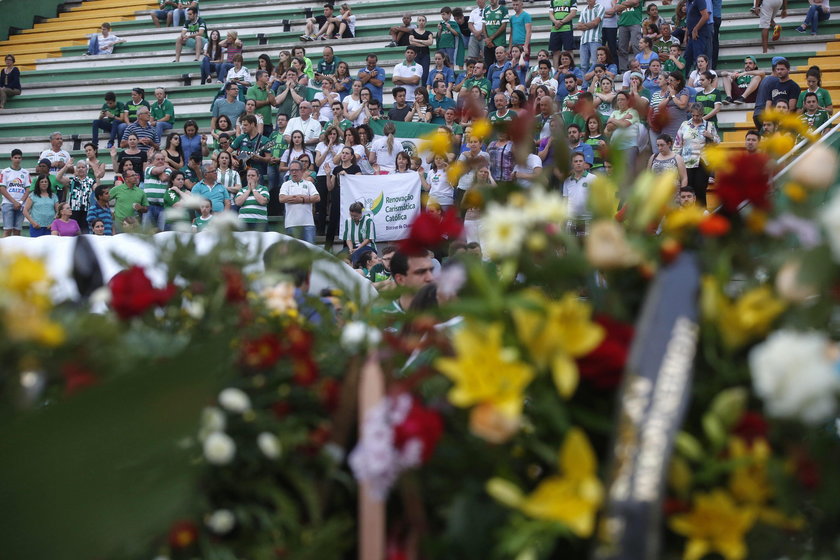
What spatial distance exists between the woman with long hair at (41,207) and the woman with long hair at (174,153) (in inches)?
69.3

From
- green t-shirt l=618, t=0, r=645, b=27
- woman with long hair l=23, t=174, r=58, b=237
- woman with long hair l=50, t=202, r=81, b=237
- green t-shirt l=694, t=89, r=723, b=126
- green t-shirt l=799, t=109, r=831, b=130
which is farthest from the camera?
woman with long hair l=23, t=174, r=58, b=237

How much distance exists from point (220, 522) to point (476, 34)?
15060mm

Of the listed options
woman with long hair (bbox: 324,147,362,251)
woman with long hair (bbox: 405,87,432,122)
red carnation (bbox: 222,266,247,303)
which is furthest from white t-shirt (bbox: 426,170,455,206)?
red carnation (bbox: 222,266,247,303)

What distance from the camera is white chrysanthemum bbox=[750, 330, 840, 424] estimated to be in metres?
1.51

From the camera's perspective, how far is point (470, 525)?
1.65m

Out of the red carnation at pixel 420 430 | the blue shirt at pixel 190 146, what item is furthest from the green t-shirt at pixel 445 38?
the red carnation at pixel 420 430

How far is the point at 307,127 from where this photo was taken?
1474 centimetres

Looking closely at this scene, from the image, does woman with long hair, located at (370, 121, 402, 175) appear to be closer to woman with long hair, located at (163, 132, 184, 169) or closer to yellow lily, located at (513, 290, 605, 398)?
woman with long hair, located at (163, 132, 184, 169)

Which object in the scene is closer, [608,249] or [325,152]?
[608,249]

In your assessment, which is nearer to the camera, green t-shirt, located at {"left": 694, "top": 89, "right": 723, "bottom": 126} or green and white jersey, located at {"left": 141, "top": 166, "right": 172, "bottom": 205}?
green t-shirt, located at {"left": 694, "top": 89, "right": 723, "bottom": 126}

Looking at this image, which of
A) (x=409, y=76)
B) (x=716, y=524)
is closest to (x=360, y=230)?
(x=409, y=76)

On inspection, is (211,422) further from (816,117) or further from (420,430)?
(816,117)

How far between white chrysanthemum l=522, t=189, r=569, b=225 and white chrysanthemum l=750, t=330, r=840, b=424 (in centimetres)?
41

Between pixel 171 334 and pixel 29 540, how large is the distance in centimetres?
42
